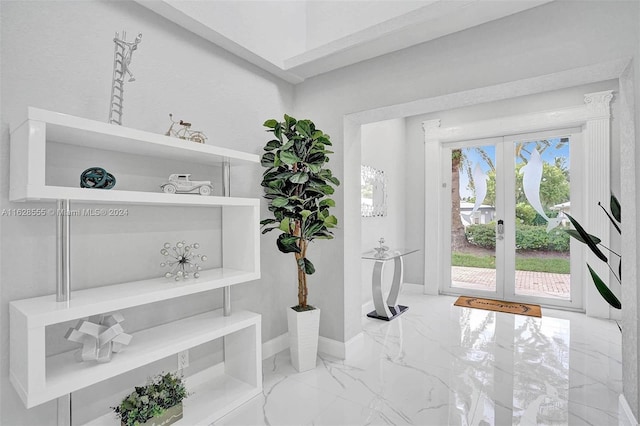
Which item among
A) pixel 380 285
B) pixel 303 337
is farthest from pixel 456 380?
pixel 380 285

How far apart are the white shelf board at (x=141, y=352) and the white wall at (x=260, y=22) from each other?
6.25ft

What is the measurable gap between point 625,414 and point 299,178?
7.59ft

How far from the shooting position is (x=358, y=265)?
2895 mm

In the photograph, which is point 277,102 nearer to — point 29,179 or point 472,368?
point 29,179

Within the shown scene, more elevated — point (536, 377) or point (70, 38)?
point (70, 38)

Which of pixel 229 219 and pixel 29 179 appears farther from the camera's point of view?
pixel 229 219

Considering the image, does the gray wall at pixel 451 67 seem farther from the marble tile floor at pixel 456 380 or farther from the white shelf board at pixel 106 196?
the white shelf board at pixel 106 196

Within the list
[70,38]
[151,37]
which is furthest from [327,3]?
[70,38]

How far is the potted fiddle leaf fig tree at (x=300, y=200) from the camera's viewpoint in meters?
2.29

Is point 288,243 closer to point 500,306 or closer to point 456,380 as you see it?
point 456,380

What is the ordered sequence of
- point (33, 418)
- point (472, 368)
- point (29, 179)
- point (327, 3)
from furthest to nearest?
point (327, 3), point (472, 368), point (33, 418), point (29, 179)

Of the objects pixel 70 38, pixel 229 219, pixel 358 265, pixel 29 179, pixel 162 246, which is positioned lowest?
pixel 358 265

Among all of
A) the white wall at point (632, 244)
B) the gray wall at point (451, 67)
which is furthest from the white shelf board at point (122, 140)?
the white wall at point (632, 244)

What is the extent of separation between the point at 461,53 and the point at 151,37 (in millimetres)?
1950
